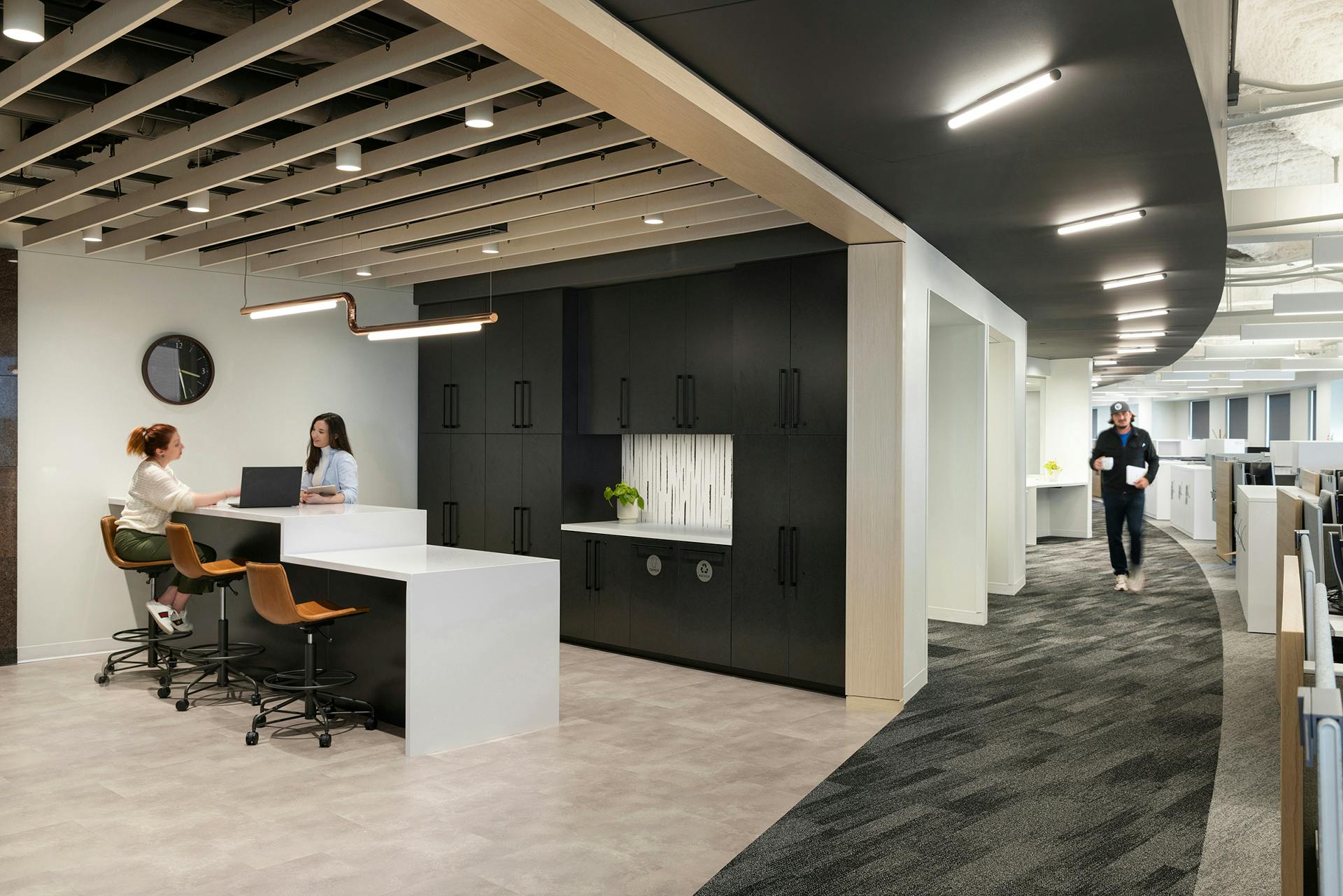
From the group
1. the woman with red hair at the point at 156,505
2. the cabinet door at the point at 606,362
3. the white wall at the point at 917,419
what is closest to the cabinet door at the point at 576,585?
the cabinet door at the point at 606,362

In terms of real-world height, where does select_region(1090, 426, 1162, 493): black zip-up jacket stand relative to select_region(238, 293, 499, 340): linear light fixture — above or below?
below

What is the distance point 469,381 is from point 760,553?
3.40 metres

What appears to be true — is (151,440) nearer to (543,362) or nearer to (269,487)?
(269,487)

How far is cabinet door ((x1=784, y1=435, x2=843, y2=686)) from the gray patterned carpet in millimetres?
675

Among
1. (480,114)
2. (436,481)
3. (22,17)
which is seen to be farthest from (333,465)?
(22,17)

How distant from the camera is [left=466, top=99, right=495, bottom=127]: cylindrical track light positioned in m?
3.94

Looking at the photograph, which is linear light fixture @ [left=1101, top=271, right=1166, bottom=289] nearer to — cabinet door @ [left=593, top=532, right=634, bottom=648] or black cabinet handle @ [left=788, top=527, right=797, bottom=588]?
black cabinet handle @ [left=788, top=527, right=797, bottom=588]

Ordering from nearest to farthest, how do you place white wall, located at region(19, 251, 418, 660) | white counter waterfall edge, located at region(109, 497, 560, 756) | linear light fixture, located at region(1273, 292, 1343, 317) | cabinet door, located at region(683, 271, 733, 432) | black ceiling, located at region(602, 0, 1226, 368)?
black ceiling, located at region(602, 0, 1226, 368), white counter waterfall edge, located at region(109, 497, 560, 756), cabinet door, located at region(683, 271, 733, 432), white wall, located at region(19, 251, 418, 660), linear light fixture, located at region(1273, 292, 1343, 317)

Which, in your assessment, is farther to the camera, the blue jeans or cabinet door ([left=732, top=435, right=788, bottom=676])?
the blue jeans

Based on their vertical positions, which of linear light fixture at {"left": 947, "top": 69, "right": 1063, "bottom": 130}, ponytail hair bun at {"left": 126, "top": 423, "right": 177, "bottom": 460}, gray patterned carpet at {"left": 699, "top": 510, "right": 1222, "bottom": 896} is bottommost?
gray patterned carpet at {"left": 699, "top": 510, "right": 1222, "bottom": 896}

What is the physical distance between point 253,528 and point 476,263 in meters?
2.75

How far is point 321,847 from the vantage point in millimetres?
3592

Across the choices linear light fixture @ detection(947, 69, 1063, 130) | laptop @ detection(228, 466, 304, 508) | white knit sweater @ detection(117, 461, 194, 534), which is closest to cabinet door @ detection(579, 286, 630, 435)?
laptop @ detection(228, 466, 304, 508)

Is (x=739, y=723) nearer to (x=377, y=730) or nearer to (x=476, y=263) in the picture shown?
(x=377, y=730)
